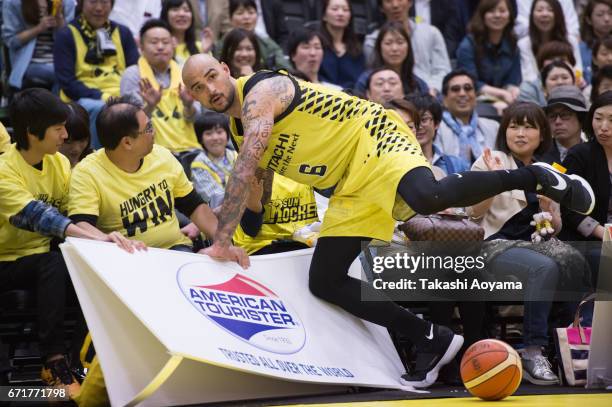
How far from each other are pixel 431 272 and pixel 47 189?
2.36 m

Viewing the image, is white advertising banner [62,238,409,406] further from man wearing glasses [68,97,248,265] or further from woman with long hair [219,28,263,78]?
woman with long hair [219,28,263,78]

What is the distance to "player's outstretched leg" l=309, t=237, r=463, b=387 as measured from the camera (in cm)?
593

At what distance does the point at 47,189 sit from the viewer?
6.14 meters

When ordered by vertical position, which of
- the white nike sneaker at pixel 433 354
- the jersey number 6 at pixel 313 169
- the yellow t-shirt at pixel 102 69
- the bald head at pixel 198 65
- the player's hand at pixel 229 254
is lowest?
the white nike sneaker at pixel 433 354

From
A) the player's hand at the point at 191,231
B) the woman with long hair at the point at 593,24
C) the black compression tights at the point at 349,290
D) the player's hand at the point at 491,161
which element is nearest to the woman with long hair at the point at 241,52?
the player's hand at the point at 191,231

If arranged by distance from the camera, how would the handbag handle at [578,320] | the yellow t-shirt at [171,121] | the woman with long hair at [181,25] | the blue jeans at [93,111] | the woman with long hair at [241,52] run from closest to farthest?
1. the handbag handle at [578,320]
2. the blue jeans at [93,111]
3. the yellow t-shirt at [171,121]
4. the woman with long hair at [241,52]
5. the woman with long hair at [181,25]

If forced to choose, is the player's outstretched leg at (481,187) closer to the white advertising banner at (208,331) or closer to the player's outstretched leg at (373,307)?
the player's outstretched leg at (373,307)

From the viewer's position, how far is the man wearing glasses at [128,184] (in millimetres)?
5984

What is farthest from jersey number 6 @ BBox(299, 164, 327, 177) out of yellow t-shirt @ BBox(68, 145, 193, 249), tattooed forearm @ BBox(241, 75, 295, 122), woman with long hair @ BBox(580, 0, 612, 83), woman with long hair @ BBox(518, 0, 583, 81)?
woman with long hair @ BBox(580, 0, 612, 83)

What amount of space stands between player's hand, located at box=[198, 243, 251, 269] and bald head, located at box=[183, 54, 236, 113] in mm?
768

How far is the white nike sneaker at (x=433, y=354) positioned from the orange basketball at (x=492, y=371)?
0.58 metres

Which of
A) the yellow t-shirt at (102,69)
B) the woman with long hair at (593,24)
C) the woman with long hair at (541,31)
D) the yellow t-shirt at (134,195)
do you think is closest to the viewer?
the yellow t-shirt at (134,195)

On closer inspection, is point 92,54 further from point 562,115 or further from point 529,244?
point 529,244

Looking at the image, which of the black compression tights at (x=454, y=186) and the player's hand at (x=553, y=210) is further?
the player's hand at (x=553, y=210)
